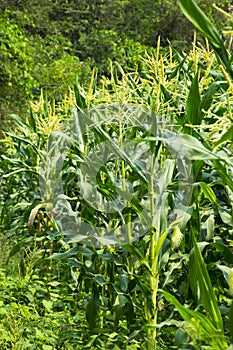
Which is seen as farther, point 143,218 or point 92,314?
point 92,314

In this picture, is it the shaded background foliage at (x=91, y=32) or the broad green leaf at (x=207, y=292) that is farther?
the shaded background foliage at (x=91, y=32)

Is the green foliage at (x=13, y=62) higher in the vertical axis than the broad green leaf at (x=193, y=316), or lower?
higher

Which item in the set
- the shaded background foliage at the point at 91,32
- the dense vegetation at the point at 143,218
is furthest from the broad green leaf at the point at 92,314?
the shaded background foliage at the point at 91,32

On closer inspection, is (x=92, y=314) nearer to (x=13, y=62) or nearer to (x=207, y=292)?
(x=207, y=292)

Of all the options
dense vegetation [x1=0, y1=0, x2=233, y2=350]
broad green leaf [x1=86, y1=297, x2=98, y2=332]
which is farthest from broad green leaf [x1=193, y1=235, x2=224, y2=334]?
broad green leaf [x1=86, y1=297, x2=98, y2=332]

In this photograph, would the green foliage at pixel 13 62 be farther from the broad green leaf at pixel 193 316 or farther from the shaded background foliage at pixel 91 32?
the broad green leaf at pixel 193 316

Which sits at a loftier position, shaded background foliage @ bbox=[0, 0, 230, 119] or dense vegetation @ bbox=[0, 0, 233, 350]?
shaded background foliage @ bbox=[0, 0, 230, 119]

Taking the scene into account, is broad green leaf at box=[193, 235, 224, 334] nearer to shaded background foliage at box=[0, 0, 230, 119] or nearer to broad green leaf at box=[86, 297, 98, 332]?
broad green leaf at box=[86, 297, 98, 332]

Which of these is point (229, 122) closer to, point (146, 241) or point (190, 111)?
point (190, 111)

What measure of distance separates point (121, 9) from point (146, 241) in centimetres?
1268

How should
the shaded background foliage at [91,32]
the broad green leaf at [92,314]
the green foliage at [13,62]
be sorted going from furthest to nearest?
the shaded background foliage at [91,32]
the green foliage at [13,62]
the broad green leaf at [92,314]

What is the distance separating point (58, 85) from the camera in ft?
36.8

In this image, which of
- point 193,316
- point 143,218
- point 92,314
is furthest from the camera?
point 92,314

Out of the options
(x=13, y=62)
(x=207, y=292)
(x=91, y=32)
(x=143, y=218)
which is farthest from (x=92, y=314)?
(x=91, y=32)
